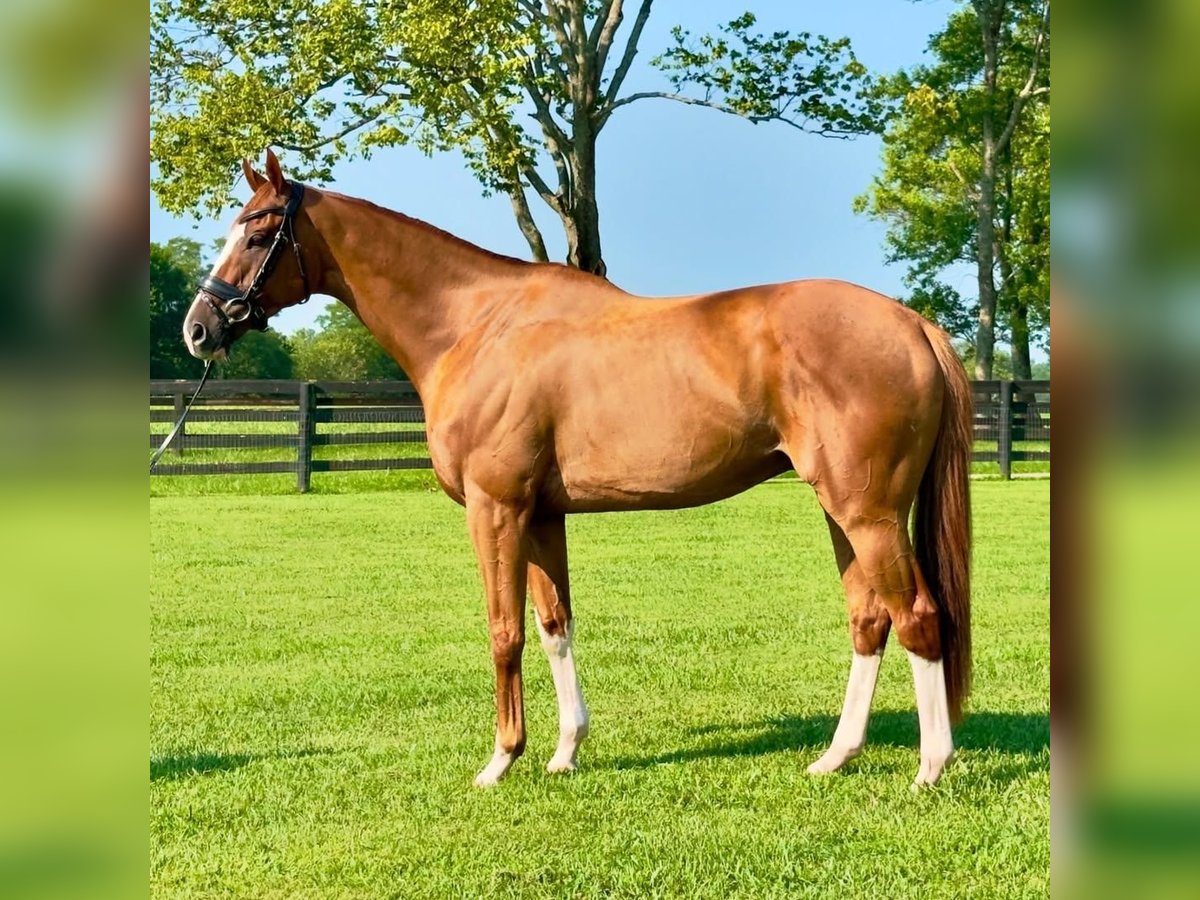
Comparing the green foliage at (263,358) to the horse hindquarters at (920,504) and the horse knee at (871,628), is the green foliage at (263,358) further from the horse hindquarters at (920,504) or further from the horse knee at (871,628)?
the horse hindquarters at (920,504)

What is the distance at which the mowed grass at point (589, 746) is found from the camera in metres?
3.41

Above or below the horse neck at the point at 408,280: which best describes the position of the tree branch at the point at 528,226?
above

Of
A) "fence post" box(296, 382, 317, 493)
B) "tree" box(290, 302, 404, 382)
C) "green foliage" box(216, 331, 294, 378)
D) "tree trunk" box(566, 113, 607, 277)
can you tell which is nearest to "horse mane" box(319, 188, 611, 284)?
"fence post" box(296, 382, 317, 493)

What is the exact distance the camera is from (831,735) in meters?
4.94

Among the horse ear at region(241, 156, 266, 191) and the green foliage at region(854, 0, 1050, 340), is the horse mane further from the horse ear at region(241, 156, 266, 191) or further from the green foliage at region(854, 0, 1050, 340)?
the green foliage at region(854, 0, 1050, 340)

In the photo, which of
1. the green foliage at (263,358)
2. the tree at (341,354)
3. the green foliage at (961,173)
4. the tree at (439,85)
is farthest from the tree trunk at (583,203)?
the tree at (341,354)

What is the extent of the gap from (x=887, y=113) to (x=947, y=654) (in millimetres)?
17464

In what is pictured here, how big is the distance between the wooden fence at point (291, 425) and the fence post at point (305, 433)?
1 centimetres
